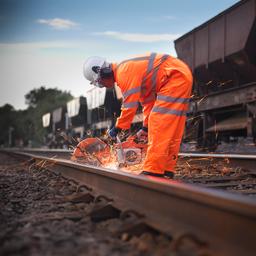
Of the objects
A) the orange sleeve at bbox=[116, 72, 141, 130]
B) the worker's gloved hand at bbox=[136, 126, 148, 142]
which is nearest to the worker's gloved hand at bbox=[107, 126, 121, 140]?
the orange sleeve at bbox=[116, 72, 141, 130]

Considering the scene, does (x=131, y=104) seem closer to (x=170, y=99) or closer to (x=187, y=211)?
(x=170, y=99)

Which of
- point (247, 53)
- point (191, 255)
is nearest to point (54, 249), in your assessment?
point (191, 255)

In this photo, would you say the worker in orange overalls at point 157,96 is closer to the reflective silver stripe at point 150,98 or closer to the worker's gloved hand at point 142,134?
the reflective silver stripe at point 150,98

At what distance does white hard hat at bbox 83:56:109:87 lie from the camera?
4.88 meters

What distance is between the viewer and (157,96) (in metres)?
4.59

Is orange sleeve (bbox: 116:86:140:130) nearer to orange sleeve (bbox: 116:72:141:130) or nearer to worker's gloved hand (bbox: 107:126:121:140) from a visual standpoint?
orange sleeve (bbox: 116:72:141:130)

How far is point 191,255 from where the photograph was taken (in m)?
1.88

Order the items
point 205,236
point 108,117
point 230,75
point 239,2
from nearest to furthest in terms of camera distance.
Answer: point 205,236
point 239,2
point 230,75
point 108,117

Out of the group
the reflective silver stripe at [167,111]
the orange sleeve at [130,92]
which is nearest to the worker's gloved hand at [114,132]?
the orange sleeve at [130,92]

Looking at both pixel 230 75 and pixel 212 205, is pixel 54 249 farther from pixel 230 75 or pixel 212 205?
pixel 230 75

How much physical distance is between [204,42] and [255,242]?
9.53 m

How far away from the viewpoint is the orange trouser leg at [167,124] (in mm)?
4367

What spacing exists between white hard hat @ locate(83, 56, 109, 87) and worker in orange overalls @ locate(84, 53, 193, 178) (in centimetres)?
3

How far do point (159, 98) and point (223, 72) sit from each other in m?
6.41
